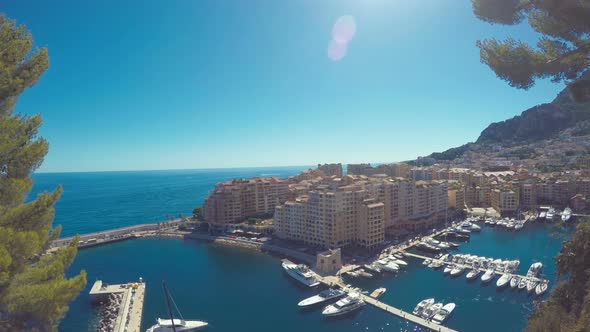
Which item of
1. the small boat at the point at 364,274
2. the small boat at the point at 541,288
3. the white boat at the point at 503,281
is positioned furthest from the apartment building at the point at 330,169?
the small boat at the point at 541,288

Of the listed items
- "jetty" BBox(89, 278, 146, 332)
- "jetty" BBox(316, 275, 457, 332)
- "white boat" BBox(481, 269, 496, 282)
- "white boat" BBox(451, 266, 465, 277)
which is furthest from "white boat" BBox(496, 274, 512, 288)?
"jetty" BBox(89, 278, 146, 332)

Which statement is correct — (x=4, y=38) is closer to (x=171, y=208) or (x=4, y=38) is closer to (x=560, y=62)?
(x=560, y=62)

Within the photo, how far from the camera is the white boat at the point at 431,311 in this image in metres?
23.8

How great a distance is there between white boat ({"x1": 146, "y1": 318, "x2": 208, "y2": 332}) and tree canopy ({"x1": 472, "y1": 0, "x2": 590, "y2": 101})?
24452mm

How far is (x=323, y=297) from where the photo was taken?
2714cm

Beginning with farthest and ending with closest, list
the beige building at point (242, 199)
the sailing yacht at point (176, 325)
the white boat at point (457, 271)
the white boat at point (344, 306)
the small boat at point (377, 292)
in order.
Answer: the beige building at point (242, 199)
the white boat at point (457, 271)
the small boat at point (377, 292)
the white boat at point (344, 306)
the sailing yacht at point (176, 325)

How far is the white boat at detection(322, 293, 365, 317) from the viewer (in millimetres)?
24953

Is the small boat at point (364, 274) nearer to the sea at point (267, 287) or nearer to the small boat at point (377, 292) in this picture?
the sea at point (267, 287)

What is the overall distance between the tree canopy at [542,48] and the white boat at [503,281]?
25932 mm

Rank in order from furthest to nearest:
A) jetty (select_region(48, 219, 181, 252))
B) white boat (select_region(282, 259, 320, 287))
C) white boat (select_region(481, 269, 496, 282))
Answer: jetty (select_region(48, 219, 181, 252))
white boat (select_region(282, 259, 320, 287))
white boat (select_region(481, 269, 496, 282))

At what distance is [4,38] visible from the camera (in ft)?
19.4

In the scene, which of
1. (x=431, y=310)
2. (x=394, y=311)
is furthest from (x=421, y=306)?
(x=394, y=311)

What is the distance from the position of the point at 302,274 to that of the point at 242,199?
104 ft

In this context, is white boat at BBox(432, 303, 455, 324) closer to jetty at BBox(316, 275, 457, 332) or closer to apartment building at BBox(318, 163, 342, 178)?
jetty at BBox(316, 275, 457, 332)
